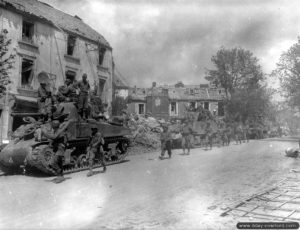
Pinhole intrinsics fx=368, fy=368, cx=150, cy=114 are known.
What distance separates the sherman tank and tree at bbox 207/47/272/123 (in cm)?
3338

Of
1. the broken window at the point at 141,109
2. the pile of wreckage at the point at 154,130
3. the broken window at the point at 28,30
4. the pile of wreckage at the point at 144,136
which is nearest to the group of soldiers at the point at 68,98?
the pile of wreckage at the point at 154,130

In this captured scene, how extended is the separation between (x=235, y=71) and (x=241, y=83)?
195cm

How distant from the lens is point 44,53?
882 inches

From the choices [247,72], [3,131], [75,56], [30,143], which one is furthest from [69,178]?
[247,72]

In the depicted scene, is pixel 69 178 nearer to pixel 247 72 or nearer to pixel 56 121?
pixel 56 121

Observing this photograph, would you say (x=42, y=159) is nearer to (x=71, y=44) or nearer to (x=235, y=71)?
(x=71, y=44)

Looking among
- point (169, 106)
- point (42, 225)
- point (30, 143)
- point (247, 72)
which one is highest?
point (247, 72)

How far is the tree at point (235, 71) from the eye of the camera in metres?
49.0

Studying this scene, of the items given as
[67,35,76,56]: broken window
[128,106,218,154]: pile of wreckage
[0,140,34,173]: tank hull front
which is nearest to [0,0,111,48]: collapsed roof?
[67,35,76,56]: broken window

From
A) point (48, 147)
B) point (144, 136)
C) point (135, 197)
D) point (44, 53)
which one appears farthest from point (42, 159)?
point (44, 53)

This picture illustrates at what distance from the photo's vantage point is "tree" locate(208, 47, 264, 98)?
48969 mm

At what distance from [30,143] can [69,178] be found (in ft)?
5.69

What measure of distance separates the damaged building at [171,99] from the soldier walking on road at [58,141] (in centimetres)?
3845

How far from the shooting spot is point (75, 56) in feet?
82.0
